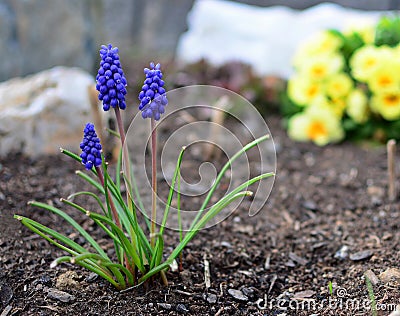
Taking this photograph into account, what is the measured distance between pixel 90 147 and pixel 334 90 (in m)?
2.40

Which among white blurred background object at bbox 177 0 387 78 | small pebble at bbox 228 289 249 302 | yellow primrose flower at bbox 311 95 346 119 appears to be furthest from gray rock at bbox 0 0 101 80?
small pebble at bbox 228 289 249 302

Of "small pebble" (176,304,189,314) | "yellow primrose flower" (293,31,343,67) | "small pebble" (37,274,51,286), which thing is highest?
"yellow primrose flower" (293,31,343,67)

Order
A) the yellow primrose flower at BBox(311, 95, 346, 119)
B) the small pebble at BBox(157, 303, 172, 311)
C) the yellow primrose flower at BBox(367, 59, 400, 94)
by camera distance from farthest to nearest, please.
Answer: the yellow primrose flower at BBox(311, 95, 346, 119) → the yellow primrose flower at BBox(367, 59, 400, 94) → the small pebble at BBox(157, 303, 172, 311)

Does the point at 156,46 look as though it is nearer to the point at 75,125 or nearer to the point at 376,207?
the point at 75,125

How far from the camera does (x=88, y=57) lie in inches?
155

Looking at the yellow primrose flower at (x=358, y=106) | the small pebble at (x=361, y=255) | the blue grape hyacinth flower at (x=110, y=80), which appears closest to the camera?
the blue grape hyacinth flower at (x=110, y=80)

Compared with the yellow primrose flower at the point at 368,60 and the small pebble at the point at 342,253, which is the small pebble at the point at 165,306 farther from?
the yellow primrose flower at the point at 368,60

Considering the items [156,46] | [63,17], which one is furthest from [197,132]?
[156,46]

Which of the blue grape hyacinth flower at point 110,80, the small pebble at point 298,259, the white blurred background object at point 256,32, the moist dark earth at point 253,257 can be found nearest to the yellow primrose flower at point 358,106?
the moist dark earth at point 253,257

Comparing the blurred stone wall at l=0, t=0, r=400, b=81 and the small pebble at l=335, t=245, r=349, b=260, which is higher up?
the blurred stone wall at l=0, t=0, r=400, b=81

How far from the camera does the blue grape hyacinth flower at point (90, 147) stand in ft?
5.35

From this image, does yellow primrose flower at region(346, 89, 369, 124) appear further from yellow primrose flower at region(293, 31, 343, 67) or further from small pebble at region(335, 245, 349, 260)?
small pebble at region(335, 245, 349, 260)

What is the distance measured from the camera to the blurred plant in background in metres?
3.49

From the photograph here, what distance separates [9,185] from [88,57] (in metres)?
1.58
